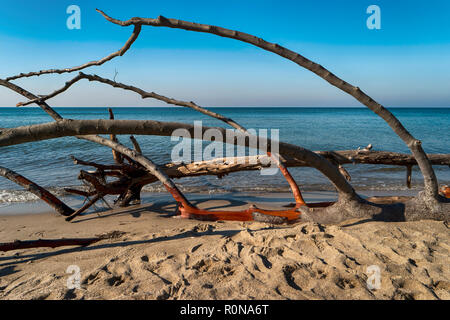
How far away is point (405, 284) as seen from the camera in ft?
6.64

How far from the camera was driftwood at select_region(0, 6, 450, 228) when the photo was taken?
175 cm

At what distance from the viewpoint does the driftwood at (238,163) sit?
1.75 meters

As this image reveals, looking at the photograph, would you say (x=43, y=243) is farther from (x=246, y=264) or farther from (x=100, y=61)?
(x=246, y=264)

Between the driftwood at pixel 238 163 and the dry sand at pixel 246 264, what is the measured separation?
24 centimetres

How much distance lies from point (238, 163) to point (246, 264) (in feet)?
7.22

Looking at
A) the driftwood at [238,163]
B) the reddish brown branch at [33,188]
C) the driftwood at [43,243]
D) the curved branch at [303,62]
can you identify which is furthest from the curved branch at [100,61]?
the driftwood at [43,243]

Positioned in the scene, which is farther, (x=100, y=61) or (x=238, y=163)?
(x=238, y=163)

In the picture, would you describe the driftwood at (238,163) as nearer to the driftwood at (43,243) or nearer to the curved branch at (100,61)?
the curved branch at (100,61)

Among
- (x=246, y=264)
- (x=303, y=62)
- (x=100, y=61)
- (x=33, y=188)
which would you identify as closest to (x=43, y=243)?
(x=33, y=188)

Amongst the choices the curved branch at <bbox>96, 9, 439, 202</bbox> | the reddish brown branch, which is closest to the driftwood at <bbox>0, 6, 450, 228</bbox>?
the curved branch at <bbox>96, 9, 439, 202</bbox>

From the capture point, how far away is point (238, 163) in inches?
172
